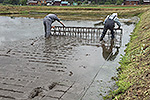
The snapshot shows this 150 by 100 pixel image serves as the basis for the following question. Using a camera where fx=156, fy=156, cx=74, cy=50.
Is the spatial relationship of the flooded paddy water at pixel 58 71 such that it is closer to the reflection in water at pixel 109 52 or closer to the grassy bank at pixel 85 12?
the reflection in water at pixel 109 52

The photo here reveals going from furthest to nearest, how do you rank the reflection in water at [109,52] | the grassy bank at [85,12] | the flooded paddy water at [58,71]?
1. the grassy bank at [85,12]
2. the reflection in water at [109,52]
3. the flooded paddy water at [58,71]

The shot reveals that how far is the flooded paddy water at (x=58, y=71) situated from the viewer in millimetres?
4852

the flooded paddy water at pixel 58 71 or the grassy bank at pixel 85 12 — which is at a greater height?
the grassy bank at pixel 85 12

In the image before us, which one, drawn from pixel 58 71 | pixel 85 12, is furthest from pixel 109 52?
pixel 85 12

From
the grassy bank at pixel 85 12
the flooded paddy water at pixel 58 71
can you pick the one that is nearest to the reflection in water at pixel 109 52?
the flooded paddy water at pixel 58 71

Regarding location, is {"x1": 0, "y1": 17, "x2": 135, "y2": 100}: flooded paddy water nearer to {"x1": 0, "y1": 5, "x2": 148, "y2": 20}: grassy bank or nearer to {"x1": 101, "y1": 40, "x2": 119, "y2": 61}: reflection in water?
{"x1": 101, "y1": 40, "x2": 119, "y2": 61}: reflection in water

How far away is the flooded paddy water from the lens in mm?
4852

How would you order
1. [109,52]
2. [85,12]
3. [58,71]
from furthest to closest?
1. [85,12]
2. [109,52]
3. [58,71]

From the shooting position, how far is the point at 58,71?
6.49m

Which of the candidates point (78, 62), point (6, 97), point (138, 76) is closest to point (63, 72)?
point (78, 62)

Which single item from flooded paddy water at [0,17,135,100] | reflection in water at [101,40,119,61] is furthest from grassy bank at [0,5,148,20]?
flooded paddy water at [0,17,135,100]

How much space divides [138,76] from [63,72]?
2.90 metres

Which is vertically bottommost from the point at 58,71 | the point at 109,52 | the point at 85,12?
the point at 58,71

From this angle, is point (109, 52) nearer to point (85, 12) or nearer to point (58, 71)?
point (58, 71)
